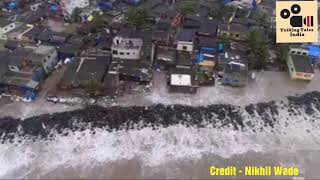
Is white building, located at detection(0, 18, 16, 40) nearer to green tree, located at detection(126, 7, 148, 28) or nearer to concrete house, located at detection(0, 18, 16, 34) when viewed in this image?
concrete house, located at detection(0, 18, 16, 34)

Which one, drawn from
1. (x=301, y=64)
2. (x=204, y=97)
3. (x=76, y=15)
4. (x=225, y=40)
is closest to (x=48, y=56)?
(x=76, y=15)

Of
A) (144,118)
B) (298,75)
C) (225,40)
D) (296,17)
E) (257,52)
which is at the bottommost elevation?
(144,118)

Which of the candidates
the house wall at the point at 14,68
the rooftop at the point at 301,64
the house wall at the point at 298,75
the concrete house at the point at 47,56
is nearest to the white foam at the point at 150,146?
the house wall at the point at 298,75

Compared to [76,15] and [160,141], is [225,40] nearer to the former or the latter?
[160,141]

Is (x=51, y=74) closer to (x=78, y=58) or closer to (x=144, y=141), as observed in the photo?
(x=78, y=58)

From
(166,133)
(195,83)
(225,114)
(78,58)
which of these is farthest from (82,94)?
(225,114)

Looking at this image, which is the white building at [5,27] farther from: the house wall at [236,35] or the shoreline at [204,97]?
the house wall at [236,35]
